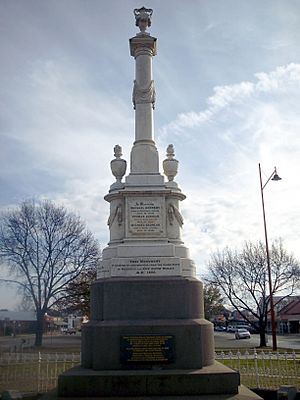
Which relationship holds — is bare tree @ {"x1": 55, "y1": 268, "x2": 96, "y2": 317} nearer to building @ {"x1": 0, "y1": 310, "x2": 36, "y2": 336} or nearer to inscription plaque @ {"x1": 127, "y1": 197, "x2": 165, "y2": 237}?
building @ {"x1": 0, "y1": 310, "x2": 36, "y2": 336}

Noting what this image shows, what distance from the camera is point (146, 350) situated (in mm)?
8984

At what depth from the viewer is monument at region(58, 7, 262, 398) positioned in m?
8.24

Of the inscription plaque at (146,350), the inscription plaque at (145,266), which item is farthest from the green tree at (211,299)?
the inscription plaque at (146,350)

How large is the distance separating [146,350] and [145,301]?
3.72 feet

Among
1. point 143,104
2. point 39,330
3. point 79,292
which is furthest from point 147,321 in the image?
point 79,292

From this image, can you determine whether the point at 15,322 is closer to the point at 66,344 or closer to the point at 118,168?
the point at 66,344

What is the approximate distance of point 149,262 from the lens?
1027 cm

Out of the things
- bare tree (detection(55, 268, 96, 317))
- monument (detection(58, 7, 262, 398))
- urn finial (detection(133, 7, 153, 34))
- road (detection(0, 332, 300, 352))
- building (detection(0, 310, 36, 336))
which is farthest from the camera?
bare tree (detection(55, 268, 96, 317))

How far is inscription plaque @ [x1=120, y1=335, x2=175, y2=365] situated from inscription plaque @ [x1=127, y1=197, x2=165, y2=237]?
2.71m

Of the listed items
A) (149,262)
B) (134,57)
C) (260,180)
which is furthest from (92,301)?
(260,180)

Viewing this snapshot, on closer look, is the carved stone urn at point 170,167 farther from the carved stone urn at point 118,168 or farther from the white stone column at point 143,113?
the carved stone urn at point 118,168

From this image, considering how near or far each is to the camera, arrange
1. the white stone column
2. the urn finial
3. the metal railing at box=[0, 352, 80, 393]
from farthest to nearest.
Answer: the urn finial → the metal railing at box=[0, 352, 80, 393] → the white stone column

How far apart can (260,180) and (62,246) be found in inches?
637

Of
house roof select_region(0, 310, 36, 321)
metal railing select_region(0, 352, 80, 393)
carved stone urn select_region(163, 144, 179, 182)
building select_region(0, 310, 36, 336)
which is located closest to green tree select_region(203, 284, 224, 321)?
building select_region(0, 310, 36, 336)
